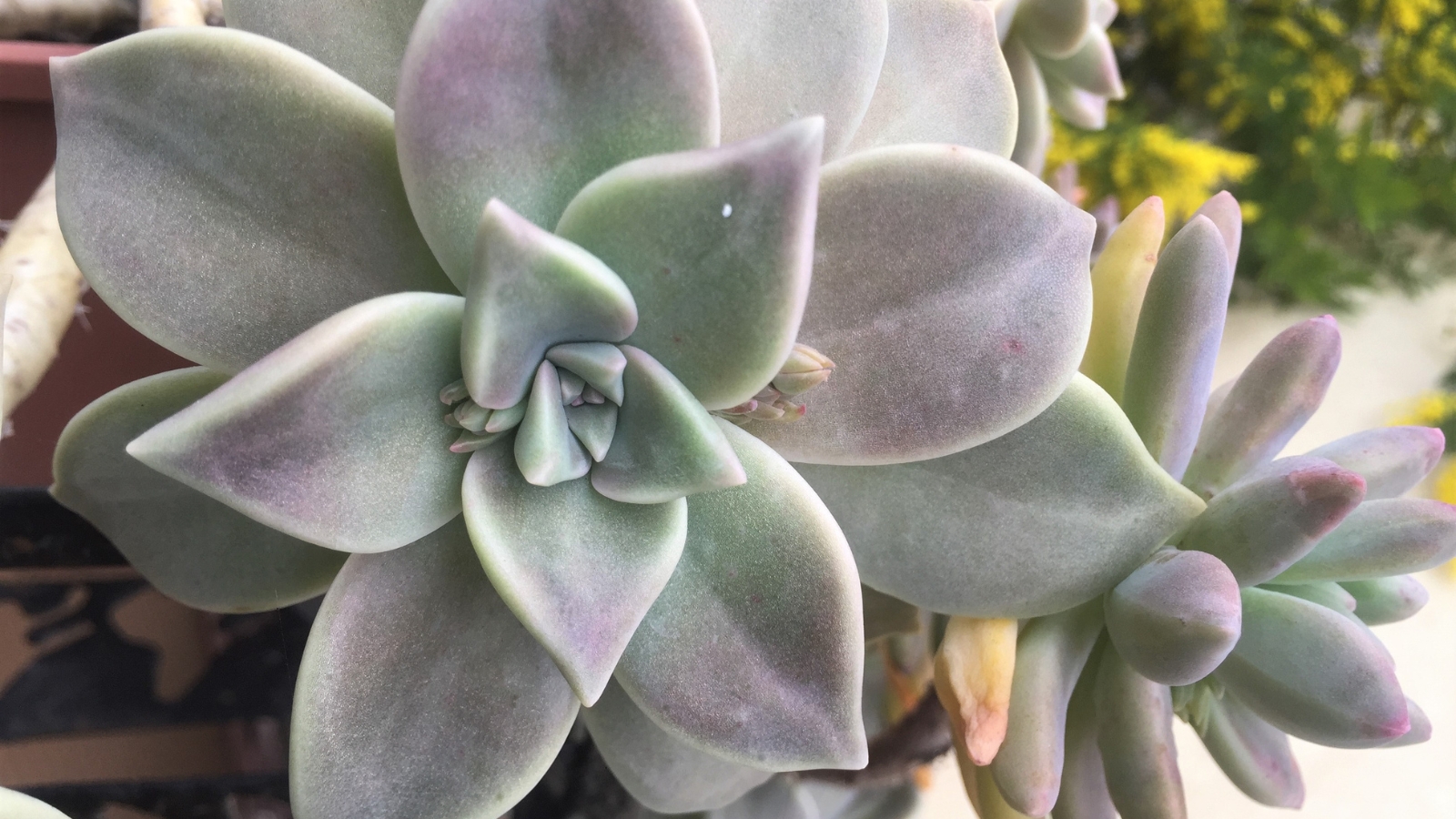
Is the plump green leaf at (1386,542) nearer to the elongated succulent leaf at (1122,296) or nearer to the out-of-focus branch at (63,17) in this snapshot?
the elongated succulent leaf at (1122,296)

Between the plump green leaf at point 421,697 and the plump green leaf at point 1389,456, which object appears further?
the plump green leaf at point 1389,456

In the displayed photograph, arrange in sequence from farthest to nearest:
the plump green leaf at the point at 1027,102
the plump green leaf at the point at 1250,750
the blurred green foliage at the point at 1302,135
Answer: the blurred green foliage at the point at 1302,135 → the plump green leaf at the point at 1027,102 → the plump green leaf at the point at 1250,750

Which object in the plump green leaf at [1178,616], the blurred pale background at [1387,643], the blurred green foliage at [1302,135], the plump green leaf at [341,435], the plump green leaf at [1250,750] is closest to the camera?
the plump green leaf at [341,435]

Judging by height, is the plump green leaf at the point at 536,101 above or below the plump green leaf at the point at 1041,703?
above

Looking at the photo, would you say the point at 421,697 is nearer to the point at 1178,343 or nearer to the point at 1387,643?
the point at 1178,343

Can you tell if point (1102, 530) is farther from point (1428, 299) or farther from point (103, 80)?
point (1428, 299)

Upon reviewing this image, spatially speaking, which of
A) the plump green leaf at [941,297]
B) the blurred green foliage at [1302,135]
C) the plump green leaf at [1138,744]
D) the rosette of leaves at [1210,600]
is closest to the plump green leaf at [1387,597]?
the rosette of leaves at [1210,600]

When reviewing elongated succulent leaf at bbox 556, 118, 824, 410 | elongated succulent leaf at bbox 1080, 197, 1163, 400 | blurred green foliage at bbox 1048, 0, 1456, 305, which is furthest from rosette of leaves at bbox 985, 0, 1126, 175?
blurred green foliage at bbox 1048, 0, 1456, 305

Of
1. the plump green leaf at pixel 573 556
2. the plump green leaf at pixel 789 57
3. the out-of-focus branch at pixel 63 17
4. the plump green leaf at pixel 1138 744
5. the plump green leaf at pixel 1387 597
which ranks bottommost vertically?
the plump green leaf at pixel 1138 744
